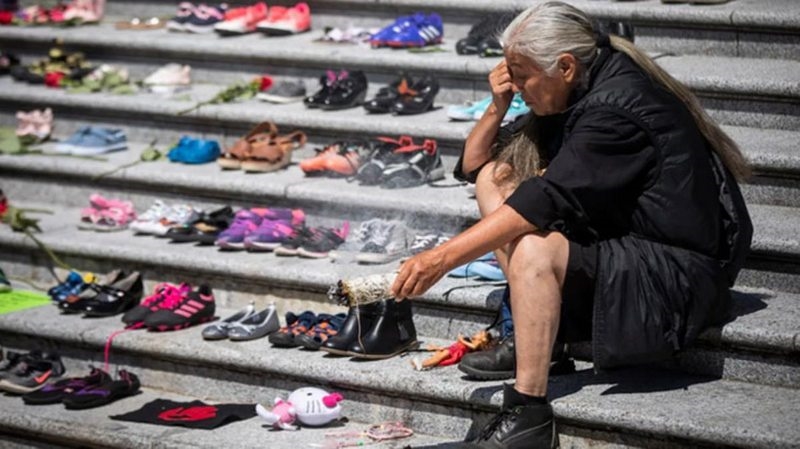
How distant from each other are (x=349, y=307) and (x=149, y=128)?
2828 millimetres

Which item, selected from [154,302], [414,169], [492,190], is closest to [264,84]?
[414,169]

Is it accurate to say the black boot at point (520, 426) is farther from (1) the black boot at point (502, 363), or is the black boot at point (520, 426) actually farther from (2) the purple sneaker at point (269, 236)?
(2) the purple sneaker at point (269, 236)

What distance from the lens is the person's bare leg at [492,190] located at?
5.69m

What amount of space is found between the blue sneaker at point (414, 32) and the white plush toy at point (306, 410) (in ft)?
8.55

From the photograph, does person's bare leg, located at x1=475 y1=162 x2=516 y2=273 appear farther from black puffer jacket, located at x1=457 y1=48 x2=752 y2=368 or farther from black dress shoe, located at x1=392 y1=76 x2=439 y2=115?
black dress shoe, located at x1=392 y1=76 x2=439 y2=115

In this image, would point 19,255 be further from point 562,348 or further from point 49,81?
point 562,348

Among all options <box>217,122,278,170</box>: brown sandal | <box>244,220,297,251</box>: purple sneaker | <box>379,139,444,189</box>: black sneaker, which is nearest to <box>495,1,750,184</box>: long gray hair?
<box>379,139,444,189</box>: black sneaker

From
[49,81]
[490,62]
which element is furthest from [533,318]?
[49,81]

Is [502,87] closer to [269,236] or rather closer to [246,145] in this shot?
[269,236]

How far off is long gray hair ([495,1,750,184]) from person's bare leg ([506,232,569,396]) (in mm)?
540

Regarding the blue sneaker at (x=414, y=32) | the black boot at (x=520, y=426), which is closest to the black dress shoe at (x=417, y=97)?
the blue sneaker at (x=414, y=32)

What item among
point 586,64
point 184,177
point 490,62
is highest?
point 586,64

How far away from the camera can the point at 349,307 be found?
6.16 meters

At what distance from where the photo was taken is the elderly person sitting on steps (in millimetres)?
5199
